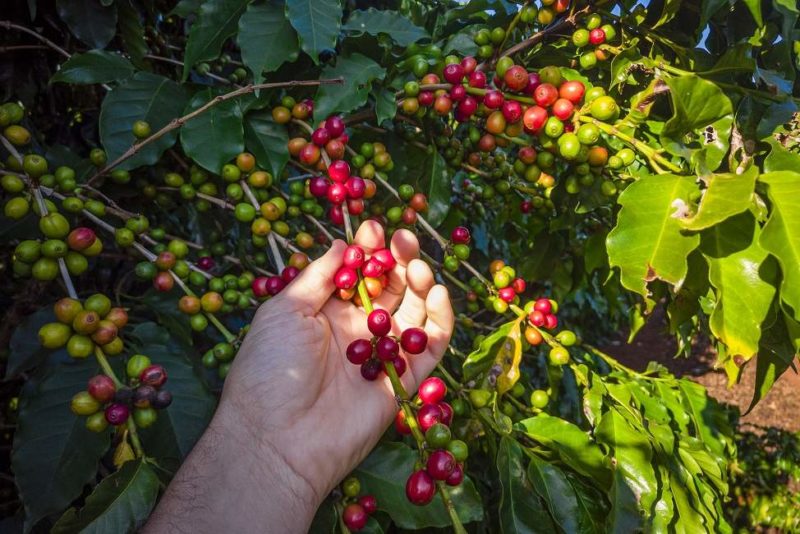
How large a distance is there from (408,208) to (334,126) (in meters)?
0.34

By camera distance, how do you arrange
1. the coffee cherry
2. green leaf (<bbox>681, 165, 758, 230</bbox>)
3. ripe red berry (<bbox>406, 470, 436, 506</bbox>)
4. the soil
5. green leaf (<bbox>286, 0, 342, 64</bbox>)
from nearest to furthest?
1. green leaf (<bbox>681, 165, 758, 230</bbox>)
2. ripe red berry (<bbox>406, 470, 436, 506</bbox>)
3. the coffee cherry
4. green leaf (<bbox>286, 0, 342, 64</bbox>)
5. the soil

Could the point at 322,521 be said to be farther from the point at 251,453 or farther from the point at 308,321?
the point at 308,321

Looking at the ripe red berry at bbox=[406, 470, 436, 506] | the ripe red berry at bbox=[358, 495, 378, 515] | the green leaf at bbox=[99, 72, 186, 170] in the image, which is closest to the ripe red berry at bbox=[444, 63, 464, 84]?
the green leaf at bbox=[99, 72, 186, 170]

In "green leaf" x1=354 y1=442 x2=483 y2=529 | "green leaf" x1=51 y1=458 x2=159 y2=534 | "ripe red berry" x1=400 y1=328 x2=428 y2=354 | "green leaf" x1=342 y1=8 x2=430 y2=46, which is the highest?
"green leaf" x1=342 y1=8 x2=430 y2=46

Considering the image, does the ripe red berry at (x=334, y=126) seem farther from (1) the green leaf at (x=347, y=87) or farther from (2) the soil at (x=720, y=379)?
(2) the soil at (x=720, y=379)

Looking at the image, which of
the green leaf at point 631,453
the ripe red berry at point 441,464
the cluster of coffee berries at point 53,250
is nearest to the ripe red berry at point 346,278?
the ripe red berry at point 441,464

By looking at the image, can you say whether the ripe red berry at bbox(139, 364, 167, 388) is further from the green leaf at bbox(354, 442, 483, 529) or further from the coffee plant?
the green leaf at bbox(354, 442, 483, 529)

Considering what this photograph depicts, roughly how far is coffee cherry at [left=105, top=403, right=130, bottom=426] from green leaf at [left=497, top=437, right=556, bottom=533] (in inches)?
33.2

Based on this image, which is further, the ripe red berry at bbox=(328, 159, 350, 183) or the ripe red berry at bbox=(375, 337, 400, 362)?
the ripe red berry at bbox=(328, 159, 350, 183)

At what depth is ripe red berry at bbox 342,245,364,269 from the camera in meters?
1.31

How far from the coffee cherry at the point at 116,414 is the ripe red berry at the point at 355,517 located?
547 millimetres

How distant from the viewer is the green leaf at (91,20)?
1.50m

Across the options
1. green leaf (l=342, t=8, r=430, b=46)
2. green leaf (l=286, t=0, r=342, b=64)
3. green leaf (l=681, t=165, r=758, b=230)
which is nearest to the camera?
green leaf (l=681, t=165, r=758, b=230)

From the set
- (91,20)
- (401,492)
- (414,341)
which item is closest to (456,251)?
(414,341)
